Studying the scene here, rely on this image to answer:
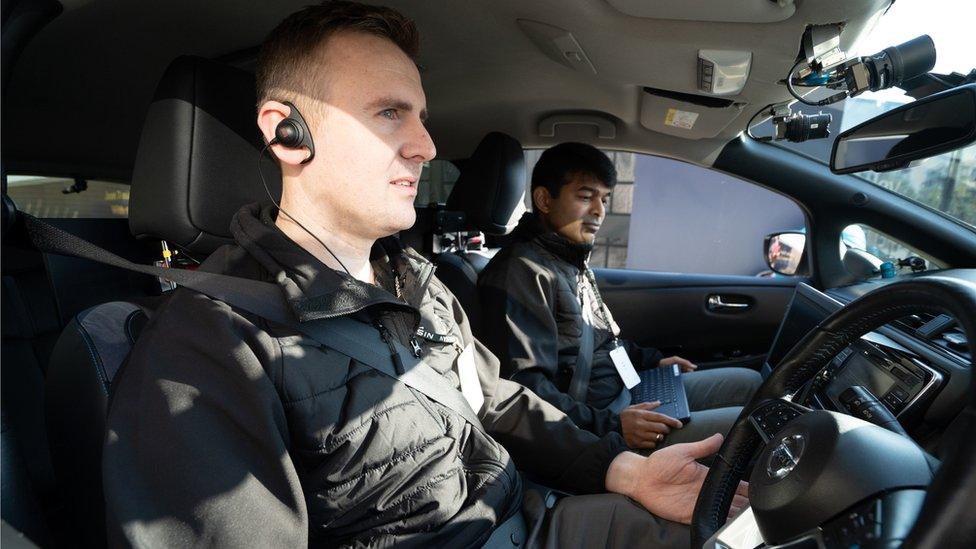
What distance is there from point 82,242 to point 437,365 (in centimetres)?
Answer: 71

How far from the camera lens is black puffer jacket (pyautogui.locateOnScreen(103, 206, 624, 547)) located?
88 centimetres

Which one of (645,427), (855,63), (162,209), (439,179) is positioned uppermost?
(855,63)

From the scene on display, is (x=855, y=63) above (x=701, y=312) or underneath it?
above

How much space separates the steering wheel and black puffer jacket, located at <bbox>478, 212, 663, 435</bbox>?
0.96 meters

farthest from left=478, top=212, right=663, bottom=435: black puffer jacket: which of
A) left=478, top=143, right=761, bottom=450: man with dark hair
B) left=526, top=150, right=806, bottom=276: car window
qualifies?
left=526, top=150, right=806, bottom=276: car window

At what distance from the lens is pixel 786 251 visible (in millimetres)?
2703

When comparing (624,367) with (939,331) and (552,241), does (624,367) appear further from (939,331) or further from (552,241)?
(939,331)

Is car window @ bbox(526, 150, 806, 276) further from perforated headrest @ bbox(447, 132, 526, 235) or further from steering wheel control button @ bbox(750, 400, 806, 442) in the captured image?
steering wheel control button @ bbox(750, 400, 806, 442)

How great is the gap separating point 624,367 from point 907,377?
1.19m

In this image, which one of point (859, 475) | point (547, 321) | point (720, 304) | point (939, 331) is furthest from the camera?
point (720, 304)

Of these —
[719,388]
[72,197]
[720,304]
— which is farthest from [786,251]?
[72,197]

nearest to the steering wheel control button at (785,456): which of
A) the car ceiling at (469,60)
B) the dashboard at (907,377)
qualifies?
the dashboard at (907,377)

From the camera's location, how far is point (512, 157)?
2398 millimetres

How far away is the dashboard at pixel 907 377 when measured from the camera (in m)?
1.12
